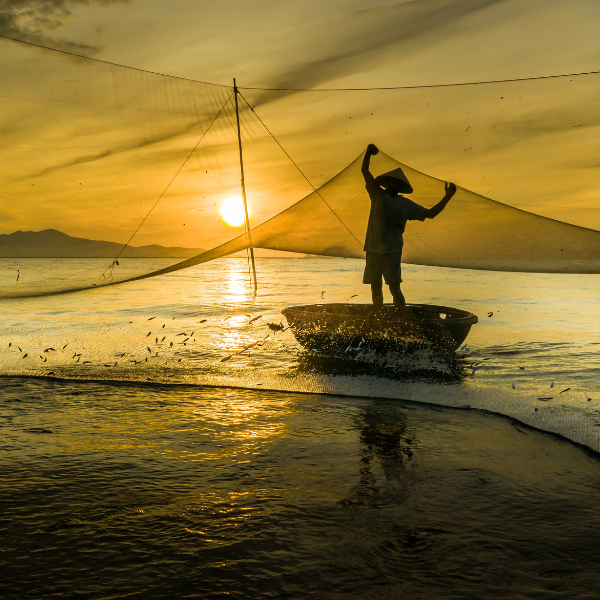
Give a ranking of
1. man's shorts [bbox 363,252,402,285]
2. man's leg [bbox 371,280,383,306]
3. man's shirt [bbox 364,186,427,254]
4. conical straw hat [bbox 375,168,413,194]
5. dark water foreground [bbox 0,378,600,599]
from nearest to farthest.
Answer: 1. dark water foreground [bbox 0,378,600,599]
2. conical straw hat [bbox 375,168,413,194]
3. man's shirt [bbox 364,186,427,254]
4. man's shorts [bbox 363,252,402,285]
5. man's leg [bbox 371,280,383,306]

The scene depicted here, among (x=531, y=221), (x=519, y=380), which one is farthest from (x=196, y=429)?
(x=531, y=221)

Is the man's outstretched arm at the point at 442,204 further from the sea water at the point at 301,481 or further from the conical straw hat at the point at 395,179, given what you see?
the sea water at the point at 301,481

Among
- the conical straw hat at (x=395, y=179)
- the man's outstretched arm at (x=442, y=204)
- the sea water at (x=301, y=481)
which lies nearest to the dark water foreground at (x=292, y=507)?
the sea water at (x=301, y=481)

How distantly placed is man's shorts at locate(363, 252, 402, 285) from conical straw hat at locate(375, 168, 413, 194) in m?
0.80

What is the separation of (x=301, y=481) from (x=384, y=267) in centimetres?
405

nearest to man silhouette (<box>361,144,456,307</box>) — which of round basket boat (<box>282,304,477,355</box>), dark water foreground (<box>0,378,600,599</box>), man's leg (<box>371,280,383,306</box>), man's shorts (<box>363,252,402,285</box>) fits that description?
man's shorts (<box>363,252,402,285</box>)

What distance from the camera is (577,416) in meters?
5.32

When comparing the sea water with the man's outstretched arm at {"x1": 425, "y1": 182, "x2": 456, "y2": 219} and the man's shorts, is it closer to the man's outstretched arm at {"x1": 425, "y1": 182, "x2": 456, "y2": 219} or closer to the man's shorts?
the man's shorts

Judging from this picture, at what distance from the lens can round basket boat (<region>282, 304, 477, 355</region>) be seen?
6.95 meters

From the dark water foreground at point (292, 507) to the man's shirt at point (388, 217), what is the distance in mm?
2632

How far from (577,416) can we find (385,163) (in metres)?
4.54

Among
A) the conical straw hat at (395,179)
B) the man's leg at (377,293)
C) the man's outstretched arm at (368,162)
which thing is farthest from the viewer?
the man's leg at (377,293)

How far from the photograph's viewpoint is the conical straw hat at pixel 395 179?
6918 millimetres

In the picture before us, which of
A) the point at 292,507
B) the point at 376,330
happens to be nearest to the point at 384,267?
the point at 376,330
